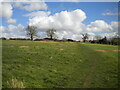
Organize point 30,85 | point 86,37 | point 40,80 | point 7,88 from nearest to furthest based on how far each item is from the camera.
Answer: point 7,88 < point 30,85 < point 40,80 < point 86,37

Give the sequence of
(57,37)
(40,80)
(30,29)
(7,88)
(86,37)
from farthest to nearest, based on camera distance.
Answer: (86,37) → (57,37) → (30,29) → (40,80) → (7,88)

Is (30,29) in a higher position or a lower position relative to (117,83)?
higher

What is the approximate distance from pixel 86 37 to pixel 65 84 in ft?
503

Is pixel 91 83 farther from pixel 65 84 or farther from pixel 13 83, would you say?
pixel 13 83

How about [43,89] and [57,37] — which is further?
[57,37]

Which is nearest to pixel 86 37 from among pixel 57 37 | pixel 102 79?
pixel 57 37

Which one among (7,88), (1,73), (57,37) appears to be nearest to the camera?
A: (7,88)

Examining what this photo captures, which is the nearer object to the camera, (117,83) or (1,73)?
(117,83)

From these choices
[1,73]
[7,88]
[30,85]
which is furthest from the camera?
[1,73]

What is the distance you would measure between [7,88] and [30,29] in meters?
94.2

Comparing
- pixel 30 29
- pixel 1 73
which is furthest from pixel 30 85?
pixel 30 29

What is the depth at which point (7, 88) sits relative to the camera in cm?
956

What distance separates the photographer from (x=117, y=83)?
1084 centimetres

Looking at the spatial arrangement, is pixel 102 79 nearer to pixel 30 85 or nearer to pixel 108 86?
pixel 108 86
